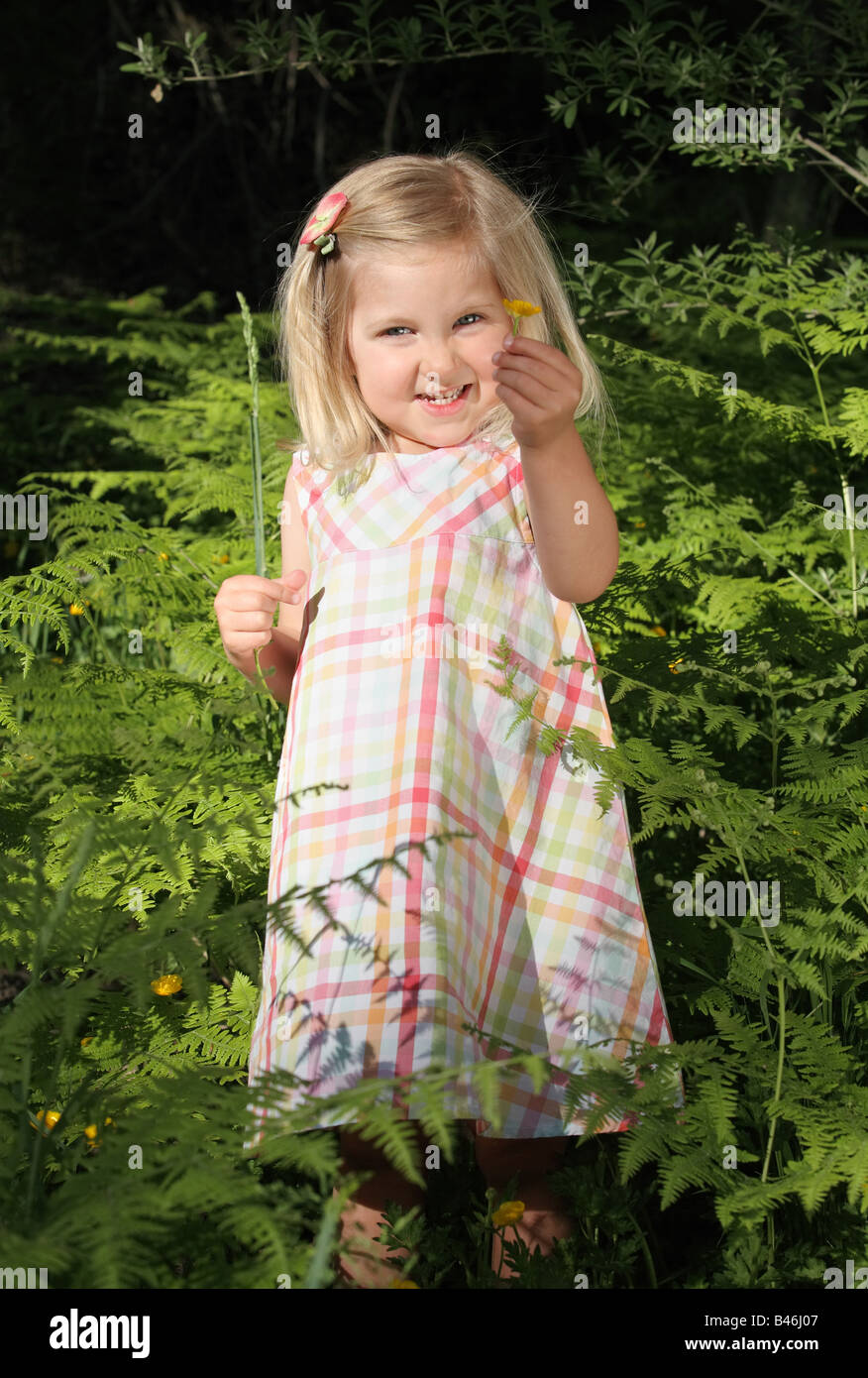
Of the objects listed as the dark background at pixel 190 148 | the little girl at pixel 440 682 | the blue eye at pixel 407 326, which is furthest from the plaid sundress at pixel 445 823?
the dark background at pixel 190 148

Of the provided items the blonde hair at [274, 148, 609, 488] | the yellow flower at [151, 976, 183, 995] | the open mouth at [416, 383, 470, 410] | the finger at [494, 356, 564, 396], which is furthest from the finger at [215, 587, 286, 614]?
the yellow flower at [151, 976, 183, 995]

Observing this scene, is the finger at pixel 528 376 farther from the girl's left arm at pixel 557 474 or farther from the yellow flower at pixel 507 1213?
the yellow flower at pixel 507 1213

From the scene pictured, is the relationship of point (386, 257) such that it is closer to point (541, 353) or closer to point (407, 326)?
point (407, 326)

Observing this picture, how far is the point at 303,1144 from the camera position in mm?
1296

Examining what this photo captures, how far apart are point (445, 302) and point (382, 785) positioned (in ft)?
2.56

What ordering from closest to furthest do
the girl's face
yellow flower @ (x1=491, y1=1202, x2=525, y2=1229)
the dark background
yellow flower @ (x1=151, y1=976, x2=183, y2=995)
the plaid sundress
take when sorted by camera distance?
the plaid sundress, yellow flower @ (x1=491, y1=1202, x2=525, y2=1229), the girl's face, yellow flower @ (x1=151, y1=976, x2=183, y2=995), the dark background

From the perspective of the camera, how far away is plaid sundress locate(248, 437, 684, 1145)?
1.73 m

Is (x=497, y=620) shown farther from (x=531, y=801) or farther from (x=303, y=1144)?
(x=303, y=1144)

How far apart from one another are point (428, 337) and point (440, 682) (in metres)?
0.57

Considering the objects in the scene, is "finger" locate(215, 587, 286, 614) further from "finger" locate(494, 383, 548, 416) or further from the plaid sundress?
"finger" locate(494, 383, 548, 416)

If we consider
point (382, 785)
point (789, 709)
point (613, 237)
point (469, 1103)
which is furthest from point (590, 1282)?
point (613, 237)

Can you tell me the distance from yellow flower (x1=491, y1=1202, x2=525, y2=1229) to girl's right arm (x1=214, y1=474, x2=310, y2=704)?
94 cm

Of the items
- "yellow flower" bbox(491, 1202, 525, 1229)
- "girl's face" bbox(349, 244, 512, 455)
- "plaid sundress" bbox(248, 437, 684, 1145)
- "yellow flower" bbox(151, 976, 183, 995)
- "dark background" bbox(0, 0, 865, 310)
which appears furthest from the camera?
"dark background" bbox(0, 0, 865, 310)

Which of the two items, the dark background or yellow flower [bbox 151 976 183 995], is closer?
yellow flower [bbox 151 976 183 995]
